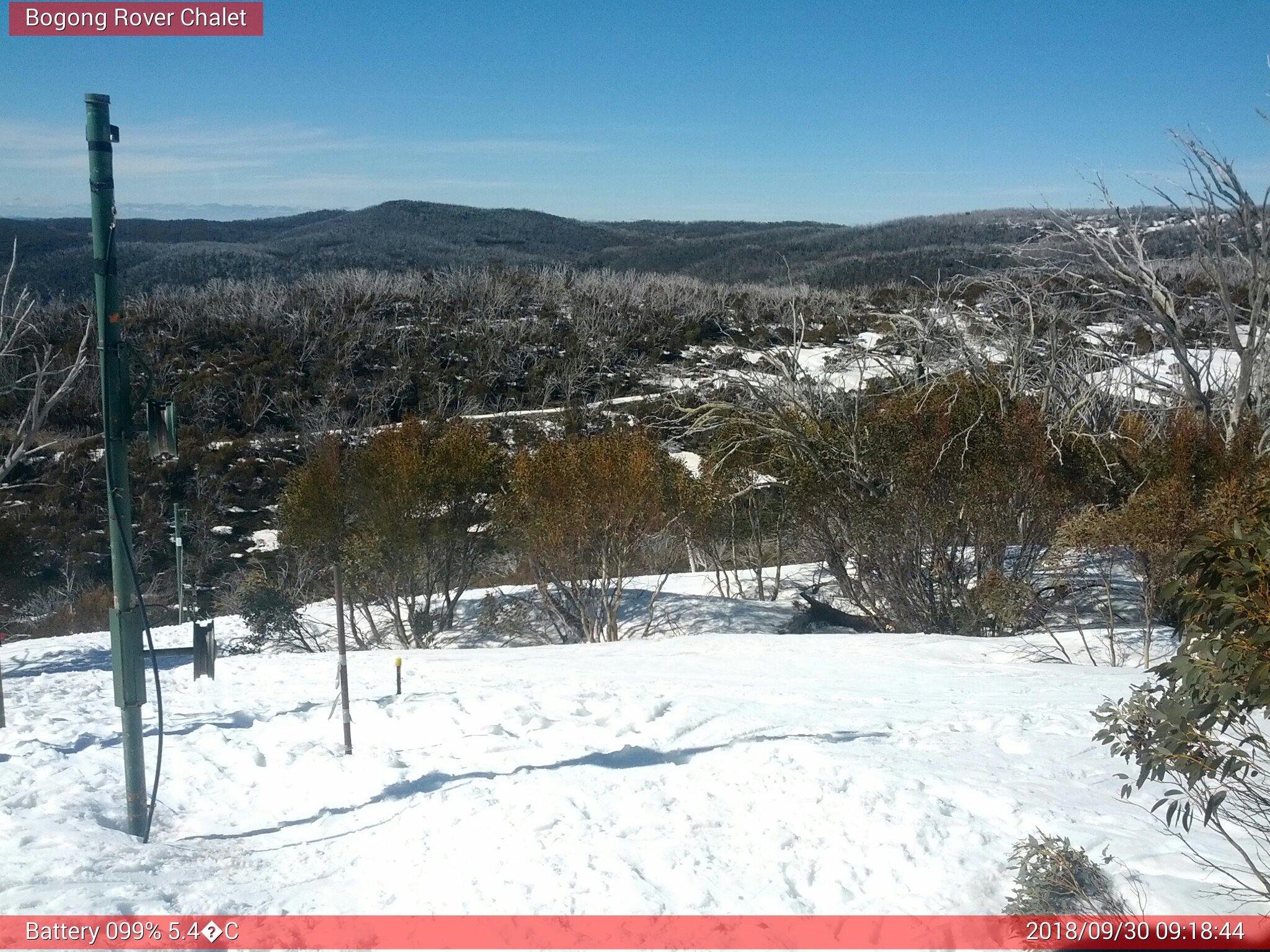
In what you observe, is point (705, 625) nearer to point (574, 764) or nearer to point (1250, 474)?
point (1250, 474)

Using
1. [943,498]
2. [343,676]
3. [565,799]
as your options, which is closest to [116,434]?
[343,676]

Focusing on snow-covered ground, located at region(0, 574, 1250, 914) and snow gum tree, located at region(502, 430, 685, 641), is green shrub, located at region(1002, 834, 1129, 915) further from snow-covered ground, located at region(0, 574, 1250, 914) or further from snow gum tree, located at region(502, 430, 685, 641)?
snow gum tree, located at region(502, 430, 685, 641)

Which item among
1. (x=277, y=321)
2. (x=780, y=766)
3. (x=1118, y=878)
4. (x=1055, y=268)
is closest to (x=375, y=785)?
(x=780, y=766)

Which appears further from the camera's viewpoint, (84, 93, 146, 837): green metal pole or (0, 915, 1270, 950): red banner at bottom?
(84, 93, 146, 837): green metal pole

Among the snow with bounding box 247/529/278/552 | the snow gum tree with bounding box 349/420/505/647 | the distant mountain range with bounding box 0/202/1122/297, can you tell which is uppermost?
the distant mountain range with bounding box 0/202/1122/297

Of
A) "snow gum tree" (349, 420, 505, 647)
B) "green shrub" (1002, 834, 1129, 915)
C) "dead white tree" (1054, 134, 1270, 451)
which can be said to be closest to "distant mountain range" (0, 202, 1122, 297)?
"snow gum tree" (349, 420, 505, 647)

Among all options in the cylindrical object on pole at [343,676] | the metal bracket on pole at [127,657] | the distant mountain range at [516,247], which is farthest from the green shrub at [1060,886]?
the distant mountain range at [516,247]

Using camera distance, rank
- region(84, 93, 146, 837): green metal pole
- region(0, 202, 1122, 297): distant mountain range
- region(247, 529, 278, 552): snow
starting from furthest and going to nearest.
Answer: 1. region(0, 202, 1122, 297): distant mountain range
2. region(247, 529, 278, 552): snow
3. region(84, 93, 146, 837): green metal pole
